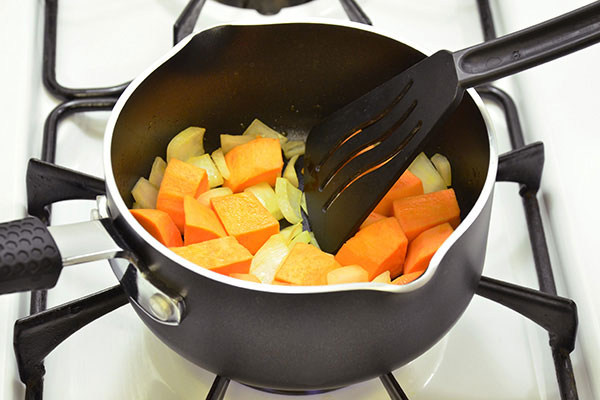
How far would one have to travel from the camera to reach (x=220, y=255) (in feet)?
2.60

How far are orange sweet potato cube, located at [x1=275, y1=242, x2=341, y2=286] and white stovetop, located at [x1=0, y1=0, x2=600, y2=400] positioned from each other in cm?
13

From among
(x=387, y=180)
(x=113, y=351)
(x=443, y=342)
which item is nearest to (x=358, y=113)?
(x=387, y=180)

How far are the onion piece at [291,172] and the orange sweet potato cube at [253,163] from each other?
27mm

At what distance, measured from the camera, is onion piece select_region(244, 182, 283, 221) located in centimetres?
95

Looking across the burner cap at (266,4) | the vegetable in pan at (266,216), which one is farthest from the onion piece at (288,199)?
the burner cap at (266,4)

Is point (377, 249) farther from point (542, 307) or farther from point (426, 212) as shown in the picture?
point (542, 307)

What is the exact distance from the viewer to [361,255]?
0.84m

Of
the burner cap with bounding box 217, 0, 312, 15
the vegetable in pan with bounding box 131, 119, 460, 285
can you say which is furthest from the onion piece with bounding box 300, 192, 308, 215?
the burner cap with bounding box 217, 0, 312, 15

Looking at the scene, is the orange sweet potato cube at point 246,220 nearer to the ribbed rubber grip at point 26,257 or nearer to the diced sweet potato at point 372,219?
the diced sweet potato at point 372,219

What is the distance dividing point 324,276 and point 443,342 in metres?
0.18

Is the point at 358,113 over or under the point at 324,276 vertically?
over

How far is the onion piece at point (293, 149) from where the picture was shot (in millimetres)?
1026

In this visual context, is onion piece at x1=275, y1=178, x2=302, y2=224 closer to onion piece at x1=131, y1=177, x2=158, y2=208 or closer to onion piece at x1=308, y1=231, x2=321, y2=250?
onion piece at x1=308, y1=231, x2=321, y2=250

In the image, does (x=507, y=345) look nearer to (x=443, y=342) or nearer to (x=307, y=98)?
(x=443, y=342)
